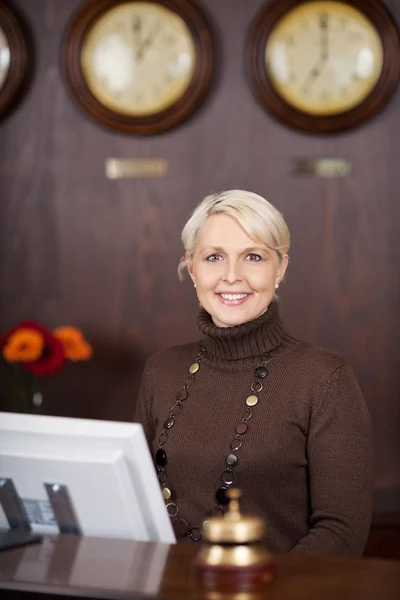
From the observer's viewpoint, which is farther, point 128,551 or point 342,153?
point 342,153

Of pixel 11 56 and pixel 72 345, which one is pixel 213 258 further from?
pixel 11 56

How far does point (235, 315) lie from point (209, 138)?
7.31 ft

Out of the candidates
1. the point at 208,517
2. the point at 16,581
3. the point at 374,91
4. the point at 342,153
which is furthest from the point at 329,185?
the point at 16,581

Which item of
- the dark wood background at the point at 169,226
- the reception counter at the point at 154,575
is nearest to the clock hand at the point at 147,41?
the dark wood background at the point at 169,226

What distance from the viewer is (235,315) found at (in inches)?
90.0

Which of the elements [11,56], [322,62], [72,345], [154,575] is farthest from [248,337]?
[11,56]

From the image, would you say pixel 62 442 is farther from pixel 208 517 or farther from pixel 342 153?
pixel 342 153

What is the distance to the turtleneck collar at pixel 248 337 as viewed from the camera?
2.28m

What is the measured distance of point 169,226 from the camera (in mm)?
4414

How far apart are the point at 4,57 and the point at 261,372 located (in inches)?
108

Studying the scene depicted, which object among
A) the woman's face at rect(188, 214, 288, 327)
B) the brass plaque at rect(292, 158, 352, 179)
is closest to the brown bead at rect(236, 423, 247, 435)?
the woman's face at rect(188, 214, 288, 327)

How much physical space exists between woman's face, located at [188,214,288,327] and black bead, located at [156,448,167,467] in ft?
1.15

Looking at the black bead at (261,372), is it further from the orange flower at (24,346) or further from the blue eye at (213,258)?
the orange flower at (24,346)

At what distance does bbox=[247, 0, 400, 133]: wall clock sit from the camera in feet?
13.9
